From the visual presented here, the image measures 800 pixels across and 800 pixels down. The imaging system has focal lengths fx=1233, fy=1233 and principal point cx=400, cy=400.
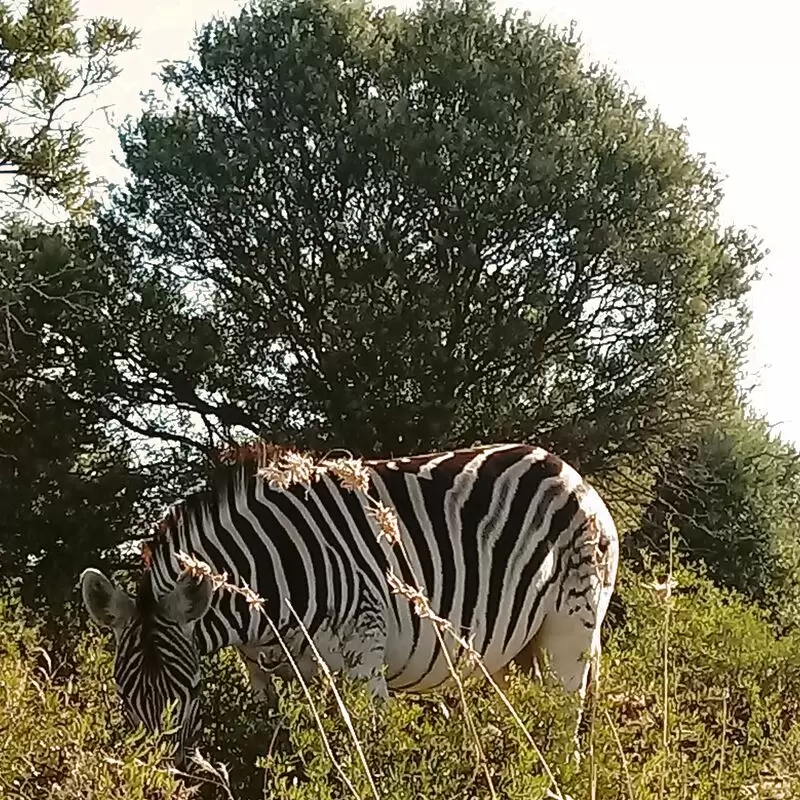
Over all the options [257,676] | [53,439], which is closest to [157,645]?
[257,676]

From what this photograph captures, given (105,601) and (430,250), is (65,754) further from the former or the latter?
(430,250)

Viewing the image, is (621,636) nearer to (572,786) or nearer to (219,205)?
(572,786)

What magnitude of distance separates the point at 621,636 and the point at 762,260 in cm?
706

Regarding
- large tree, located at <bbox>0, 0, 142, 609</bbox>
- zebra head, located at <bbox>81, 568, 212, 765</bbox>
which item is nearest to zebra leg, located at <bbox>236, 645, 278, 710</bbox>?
zebra head, located at <bbox>81, 568, 212, 765</bbox>

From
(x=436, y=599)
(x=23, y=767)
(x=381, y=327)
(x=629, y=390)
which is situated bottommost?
(x=23, y=767)

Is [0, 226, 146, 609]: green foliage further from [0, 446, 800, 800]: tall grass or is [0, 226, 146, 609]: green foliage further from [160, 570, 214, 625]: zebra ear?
[160, 570, 214, 625]: zebra ear

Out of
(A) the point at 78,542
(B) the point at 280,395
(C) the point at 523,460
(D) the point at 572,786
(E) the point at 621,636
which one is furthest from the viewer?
(B) the point at 280,395

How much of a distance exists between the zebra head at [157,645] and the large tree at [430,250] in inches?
262

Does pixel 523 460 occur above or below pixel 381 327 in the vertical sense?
below

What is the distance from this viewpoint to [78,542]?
444 inches

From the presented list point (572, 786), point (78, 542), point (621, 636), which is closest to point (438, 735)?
point (572, 786)

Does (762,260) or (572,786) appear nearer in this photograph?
(572,786)

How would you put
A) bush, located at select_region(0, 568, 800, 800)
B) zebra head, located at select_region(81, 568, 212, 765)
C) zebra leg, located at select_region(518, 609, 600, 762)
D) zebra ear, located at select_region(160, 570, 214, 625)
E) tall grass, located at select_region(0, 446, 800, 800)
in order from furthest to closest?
zebra leg, located at select_region(518, 609, 600, 762) → zebra ear, located at select_region(160, 570, 214, 625) → zebra head, located at select_region(81, 568, 212, 765) → bush, located at select_region(0, 568, 800, 800) → tall grass, located at select_region(0, 446, 800, 800)

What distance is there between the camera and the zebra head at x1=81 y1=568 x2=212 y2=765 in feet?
15.2
